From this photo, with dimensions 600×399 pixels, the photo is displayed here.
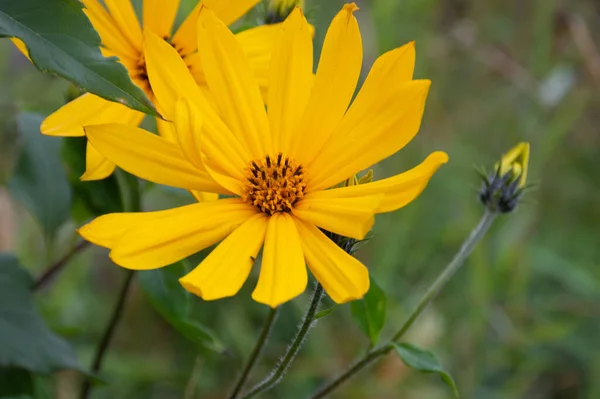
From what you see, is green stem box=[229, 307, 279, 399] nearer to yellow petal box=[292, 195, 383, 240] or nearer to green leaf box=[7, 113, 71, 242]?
yellow petal box=[292, 195, 383, 240]

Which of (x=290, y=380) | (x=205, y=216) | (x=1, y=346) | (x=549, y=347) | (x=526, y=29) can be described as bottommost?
(x=290, y=380)

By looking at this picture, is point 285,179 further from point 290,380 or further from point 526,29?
point 526,29

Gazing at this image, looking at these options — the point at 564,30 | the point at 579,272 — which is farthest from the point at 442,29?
the point at 579,272

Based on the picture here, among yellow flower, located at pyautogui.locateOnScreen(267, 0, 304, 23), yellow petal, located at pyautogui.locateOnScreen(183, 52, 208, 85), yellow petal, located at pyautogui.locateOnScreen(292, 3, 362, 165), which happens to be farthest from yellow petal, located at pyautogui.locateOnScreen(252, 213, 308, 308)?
yellow flower, located at pyautogui.locateOnScreen(267, 0, 304, 23)

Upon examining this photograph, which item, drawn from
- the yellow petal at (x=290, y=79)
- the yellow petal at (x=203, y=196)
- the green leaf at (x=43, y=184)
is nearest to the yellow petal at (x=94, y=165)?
the yellow petal at (x=203, y=196)

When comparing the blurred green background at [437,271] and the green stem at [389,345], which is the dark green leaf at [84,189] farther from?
the green stem at [389,345]

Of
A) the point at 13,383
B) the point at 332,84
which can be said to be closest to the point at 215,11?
the point at 332,84

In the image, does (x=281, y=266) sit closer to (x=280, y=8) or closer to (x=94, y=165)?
(x=94, y=165)
